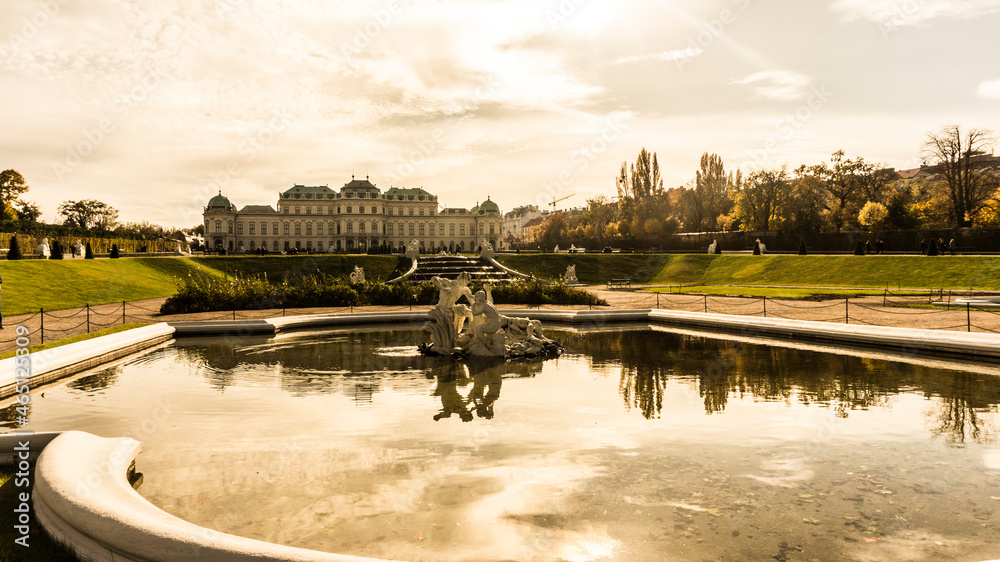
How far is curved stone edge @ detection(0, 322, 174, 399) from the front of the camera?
9039mm

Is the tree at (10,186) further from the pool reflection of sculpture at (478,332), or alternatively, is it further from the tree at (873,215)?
the tree at (873,215)

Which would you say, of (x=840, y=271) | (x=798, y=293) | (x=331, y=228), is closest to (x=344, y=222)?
(x=331, y=228)

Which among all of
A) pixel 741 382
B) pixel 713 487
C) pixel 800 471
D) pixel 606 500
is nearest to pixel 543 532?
pixel 606 500

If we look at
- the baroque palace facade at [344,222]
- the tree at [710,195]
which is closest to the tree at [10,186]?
the baroque palace facade at [344,222]

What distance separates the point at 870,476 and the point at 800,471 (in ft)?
2.05

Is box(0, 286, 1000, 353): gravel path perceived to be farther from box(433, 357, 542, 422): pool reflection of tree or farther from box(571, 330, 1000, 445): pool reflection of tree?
box(433, 357, 542, 422): pool reflection of tree

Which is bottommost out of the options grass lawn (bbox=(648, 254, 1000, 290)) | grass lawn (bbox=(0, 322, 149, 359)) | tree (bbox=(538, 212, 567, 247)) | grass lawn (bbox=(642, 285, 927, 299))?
grass lawn (bbox=(642, 285, 927, 299))

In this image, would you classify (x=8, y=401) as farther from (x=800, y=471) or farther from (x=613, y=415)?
(x=800, y=471)

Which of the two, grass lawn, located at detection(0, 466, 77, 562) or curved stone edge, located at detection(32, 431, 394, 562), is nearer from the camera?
curved stone edge, located at detection(32, 431, 394, 562)

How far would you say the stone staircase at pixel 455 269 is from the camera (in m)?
32.7

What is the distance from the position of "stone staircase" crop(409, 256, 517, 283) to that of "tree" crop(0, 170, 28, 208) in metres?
41.6

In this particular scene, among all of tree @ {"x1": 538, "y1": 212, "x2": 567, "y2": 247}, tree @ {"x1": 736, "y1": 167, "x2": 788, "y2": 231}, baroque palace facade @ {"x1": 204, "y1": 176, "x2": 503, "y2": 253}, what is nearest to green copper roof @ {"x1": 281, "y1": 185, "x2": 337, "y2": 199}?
baroque palace facade @ {"x1": 204, "y1": 176, "x2": 503, "y2": 253}

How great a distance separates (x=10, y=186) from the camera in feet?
167

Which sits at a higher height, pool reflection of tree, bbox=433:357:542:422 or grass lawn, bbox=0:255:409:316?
grass lawn, bbox=0:255:409:316
